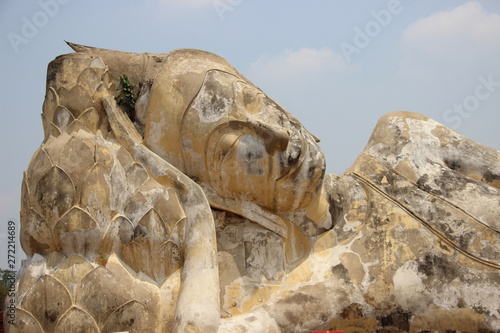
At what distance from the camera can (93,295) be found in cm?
413

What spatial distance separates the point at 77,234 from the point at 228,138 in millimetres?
1242

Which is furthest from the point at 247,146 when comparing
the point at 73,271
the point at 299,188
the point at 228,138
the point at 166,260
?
the point at 73,271

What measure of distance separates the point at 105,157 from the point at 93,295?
95 centimetres

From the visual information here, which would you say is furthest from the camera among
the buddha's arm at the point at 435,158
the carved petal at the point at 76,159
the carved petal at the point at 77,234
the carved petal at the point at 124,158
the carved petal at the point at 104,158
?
the buddha's arm at the point at 435,158

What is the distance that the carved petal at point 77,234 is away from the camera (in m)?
4.27

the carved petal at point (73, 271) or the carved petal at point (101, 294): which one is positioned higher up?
the carved petal at point (73, 271)

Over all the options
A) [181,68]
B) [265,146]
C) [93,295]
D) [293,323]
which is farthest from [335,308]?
[181,68]

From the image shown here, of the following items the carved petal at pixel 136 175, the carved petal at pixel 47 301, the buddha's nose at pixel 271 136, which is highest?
the buddha's nose at pixel 271 136

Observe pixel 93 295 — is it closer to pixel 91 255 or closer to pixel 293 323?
pixel 91 255

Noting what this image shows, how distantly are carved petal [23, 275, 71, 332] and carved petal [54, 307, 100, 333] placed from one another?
4 centimetres

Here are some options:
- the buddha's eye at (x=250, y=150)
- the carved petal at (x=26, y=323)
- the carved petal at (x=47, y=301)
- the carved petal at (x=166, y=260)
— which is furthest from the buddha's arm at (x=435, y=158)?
the carved petal at (x=26, y=323)

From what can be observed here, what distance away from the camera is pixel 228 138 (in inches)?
188

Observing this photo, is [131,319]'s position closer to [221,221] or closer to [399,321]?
[221,221]

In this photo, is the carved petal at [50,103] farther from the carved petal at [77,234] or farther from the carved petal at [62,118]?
the carved petal at [77,234]
